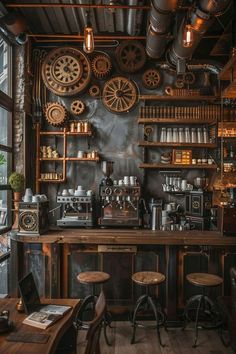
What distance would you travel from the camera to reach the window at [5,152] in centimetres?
473

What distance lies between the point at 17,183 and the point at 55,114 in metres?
1.26

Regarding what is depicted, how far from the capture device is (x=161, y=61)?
5254mm

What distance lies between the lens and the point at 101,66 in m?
5.20

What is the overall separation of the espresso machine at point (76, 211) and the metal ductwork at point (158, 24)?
84.1 inches

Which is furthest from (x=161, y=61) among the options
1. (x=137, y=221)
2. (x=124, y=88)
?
(x=137, y=221)

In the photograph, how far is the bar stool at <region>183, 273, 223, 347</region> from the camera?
12.0 ft

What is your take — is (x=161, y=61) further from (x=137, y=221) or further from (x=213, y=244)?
(x=213, y=244)

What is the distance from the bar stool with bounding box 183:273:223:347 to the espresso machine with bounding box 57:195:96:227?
5.16 ft

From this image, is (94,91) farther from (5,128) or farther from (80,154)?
(5,128)

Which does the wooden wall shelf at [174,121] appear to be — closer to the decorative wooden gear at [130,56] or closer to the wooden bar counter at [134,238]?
the decorative wooden gear at [130,56]

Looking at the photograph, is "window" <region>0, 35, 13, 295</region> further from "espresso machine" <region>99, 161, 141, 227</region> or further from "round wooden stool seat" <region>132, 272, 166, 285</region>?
"round wooden stool seat" <region>132, 272, 166, 285</region>

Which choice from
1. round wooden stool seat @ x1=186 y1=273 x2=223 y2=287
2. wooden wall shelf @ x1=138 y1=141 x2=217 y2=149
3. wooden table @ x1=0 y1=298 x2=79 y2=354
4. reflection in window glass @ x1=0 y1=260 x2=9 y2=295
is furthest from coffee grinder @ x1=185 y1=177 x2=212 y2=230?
reflection in window glass @ x1=0 y1=260 x2=9 y2=295

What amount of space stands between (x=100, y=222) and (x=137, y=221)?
505 mm

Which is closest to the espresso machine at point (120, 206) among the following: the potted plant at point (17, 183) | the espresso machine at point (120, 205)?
the espresso machine at point (120, 205)
